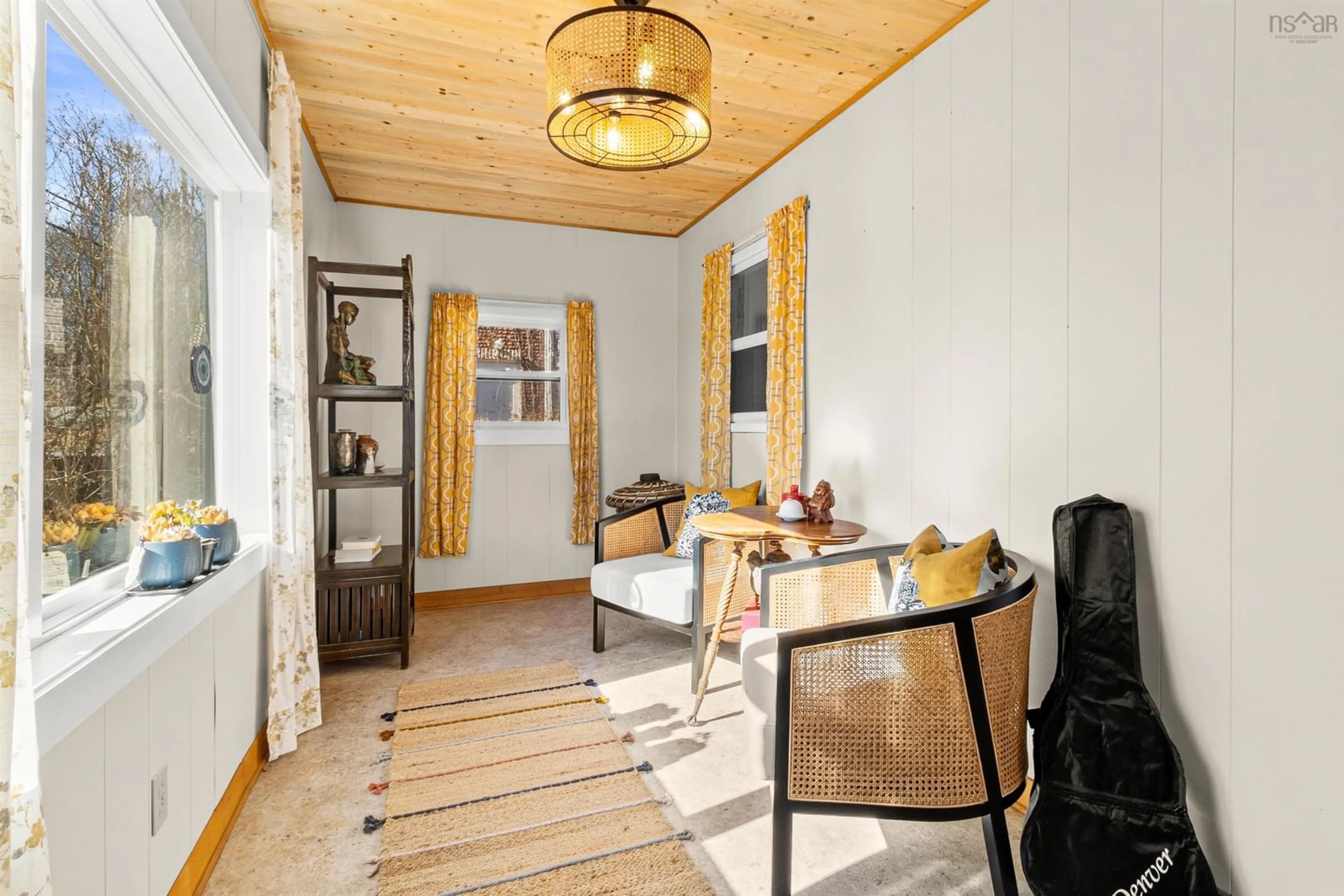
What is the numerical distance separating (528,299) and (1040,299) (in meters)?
3.43

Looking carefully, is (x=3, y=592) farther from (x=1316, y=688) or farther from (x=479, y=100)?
(x=479, y=100)

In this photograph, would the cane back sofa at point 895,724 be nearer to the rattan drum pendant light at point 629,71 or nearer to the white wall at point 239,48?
the rattan drum pendant light at point 629,71

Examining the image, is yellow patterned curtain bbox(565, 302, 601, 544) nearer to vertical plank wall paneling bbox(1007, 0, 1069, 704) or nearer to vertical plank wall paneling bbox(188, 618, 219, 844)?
vertical plank wall paneling bbox(188, 618, 219, 844)

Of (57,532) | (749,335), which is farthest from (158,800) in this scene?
(749,335)

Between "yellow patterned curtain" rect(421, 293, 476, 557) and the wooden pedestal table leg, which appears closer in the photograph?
the wooden pedestal table leg

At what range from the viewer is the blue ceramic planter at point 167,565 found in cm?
154

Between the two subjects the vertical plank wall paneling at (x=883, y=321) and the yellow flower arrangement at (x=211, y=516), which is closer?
the yellow flower arrangement at (x=211, y=516)

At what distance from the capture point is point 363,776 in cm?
228

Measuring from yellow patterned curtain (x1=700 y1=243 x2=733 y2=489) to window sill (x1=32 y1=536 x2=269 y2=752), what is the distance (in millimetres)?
2825

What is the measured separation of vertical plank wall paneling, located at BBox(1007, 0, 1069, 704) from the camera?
1.94 metres

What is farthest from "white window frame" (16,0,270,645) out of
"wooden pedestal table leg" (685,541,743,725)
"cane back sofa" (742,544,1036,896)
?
"wooden pedestal table leg" (685,541,743,725)

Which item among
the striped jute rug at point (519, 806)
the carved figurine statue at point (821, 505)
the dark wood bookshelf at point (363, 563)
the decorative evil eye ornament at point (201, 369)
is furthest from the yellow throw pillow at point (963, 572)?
the dark wood bookshelf at point (363, 563)

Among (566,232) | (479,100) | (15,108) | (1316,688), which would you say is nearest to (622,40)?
(479,100)

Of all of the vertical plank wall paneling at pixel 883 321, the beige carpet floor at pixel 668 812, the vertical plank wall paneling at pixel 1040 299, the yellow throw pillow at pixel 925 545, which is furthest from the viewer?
the vertical plank wall paneling at pixel 883 321
